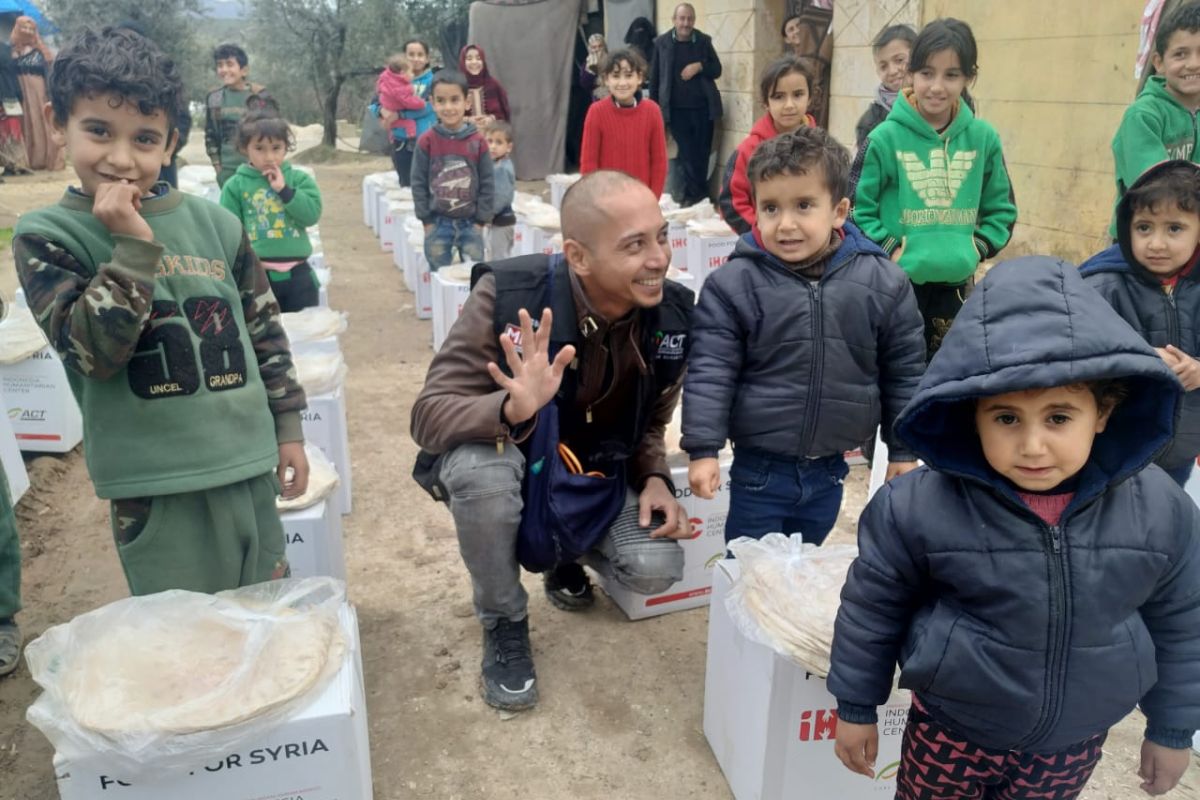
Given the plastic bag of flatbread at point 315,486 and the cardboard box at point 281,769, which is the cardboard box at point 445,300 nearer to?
the plastic bag of flatbread at point 315,486

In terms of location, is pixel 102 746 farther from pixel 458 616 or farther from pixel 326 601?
pixel 458 616

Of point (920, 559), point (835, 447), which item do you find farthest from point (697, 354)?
point (920, 559)

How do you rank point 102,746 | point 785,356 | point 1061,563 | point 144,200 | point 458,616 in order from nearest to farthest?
point 1061,563 < point 102,746 < point 144,200 < point 785,356 < point 458,616

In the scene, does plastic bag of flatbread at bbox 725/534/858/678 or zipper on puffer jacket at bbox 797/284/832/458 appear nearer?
plastic bag of flatbread at bbox 725/534/858/678

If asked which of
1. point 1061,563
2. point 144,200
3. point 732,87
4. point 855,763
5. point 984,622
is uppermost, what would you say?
point 732,87

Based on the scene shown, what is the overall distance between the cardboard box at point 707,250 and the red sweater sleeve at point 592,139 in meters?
0.83

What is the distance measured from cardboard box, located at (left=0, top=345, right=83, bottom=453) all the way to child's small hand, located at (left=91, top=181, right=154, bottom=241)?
7.94 feet

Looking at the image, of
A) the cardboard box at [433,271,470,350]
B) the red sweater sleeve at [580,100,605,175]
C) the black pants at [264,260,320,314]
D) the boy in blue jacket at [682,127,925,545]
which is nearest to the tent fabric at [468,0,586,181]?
the red sweater sleeve at [580,100,605,175]

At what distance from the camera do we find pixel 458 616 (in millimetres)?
2768

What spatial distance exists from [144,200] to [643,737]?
5.50 ft

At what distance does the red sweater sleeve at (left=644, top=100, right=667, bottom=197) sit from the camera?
5.70 meters

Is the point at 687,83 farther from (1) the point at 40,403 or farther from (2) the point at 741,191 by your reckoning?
(1) the point at 40,403

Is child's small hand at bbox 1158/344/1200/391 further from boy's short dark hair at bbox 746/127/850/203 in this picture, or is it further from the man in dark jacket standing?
the man in dark jacket standing

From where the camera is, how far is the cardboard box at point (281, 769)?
5.25ft
